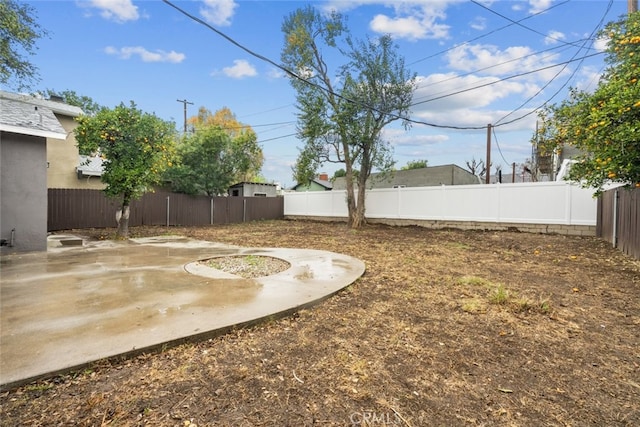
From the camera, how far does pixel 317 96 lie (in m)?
13.9

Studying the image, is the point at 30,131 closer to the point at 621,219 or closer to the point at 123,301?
the point at 123,301

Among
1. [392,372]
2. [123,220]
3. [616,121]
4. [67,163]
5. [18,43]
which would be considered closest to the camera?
[392,372]

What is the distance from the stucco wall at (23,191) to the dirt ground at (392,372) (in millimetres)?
6454

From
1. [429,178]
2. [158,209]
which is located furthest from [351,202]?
[429,178]

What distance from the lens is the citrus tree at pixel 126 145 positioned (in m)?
8.91

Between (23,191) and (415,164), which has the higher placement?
(415,164)

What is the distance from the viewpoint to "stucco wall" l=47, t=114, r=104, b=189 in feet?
44.2

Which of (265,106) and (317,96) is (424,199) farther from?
(265,106)

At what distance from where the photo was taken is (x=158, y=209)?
15.0 metres

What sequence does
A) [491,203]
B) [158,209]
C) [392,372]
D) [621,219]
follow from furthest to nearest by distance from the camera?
[158,209]
[491,203]
[621,219]
[392,372]

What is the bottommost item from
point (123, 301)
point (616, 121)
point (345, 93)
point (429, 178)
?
point (123, 301)

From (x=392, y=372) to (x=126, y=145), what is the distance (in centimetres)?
986

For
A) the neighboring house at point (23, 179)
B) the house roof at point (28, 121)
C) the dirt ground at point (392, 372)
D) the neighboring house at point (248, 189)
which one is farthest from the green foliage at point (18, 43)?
the dirt ground at point (392, 372)

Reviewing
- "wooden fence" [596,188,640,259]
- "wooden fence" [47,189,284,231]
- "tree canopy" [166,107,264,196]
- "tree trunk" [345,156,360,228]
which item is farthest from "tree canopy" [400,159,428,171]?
"wooden fence" [596,188,640,259]
